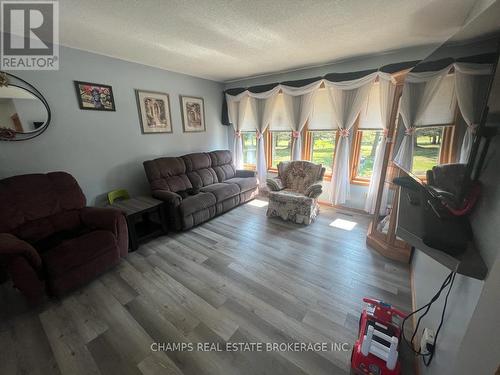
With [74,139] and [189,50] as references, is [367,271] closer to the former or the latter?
[189,50]

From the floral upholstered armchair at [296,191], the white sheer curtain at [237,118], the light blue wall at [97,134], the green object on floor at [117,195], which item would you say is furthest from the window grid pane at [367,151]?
the green object on floor at [117,195]

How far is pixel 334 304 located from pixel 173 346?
1310mm

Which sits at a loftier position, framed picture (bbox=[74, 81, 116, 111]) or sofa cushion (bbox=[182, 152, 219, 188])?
framed picture (bbox=[74, 81, 116, 111])

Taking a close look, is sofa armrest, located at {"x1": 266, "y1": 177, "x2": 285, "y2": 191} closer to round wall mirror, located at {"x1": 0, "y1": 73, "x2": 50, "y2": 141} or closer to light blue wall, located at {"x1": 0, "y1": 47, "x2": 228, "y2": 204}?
light blue wall, located at {"x1": 0, "y1": 47, "x2": 228, "y2": 204}

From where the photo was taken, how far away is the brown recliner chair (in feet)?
5.12

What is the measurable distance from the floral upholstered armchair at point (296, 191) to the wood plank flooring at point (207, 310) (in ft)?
2.13

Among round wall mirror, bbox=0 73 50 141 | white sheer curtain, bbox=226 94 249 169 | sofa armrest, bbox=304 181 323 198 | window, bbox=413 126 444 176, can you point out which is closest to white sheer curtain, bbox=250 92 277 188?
white sheer curtain, bbox=226 94 249 169

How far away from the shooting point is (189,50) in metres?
2.64

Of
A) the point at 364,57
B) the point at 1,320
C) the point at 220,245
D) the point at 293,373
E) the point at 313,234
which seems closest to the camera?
the point at 293,373

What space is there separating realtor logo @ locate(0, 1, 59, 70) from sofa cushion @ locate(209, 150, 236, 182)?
254 cm

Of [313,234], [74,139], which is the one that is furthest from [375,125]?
[74,139]

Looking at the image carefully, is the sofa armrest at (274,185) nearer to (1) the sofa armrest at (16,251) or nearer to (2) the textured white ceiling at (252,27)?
(2) the textured white ceiling at (252,27)

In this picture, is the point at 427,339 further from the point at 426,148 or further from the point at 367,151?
the point at 367,151

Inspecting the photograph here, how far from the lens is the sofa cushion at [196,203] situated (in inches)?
111
